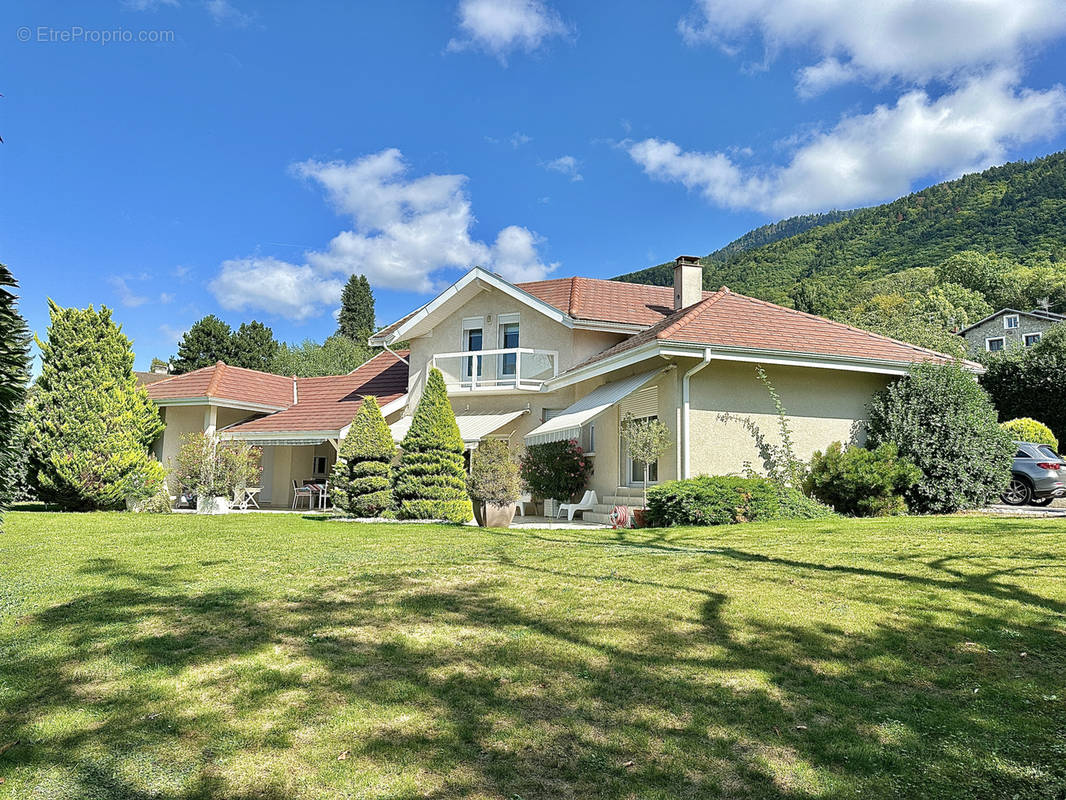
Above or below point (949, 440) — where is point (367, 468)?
below

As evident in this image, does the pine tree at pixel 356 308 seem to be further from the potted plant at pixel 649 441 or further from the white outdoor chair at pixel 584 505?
the potted plant at pixel 649 441

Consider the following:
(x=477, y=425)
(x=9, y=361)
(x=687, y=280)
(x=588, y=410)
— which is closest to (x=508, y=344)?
(x=477, y=425)

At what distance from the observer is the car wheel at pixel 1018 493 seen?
20.4 meters

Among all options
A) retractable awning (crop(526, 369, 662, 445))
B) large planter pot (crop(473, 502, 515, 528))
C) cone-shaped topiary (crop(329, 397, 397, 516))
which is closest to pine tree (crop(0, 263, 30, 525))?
cone-shaped topiary (crop(329, 397, 397, 516))

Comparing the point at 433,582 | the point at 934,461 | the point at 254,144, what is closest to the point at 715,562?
the point at 433,582

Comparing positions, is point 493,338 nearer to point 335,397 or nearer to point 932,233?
point 335,397

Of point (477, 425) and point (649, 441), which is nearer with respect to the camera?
point (649, 441)

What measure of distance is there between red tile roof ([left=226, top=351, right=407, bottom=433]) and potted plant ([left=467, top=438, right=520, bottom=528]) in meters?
10.6

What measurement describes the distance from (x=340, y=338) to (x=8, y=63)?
69776mm

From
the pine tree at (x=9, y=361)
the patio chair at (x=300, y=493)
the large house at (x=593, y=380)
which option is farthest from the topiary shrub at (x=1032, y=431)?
the pine tree at (x=9, y=361)

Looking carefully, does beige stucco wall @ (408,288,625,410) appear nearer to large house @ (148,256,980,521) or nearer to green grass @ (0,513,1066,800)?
large house @ (148,256,980,521)

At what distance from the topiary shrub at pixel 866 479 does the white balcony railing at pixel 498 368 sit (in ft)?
37.7

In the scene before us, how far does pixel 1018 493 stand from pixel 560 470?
1425cm

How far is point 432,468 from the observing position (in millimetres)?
19812
